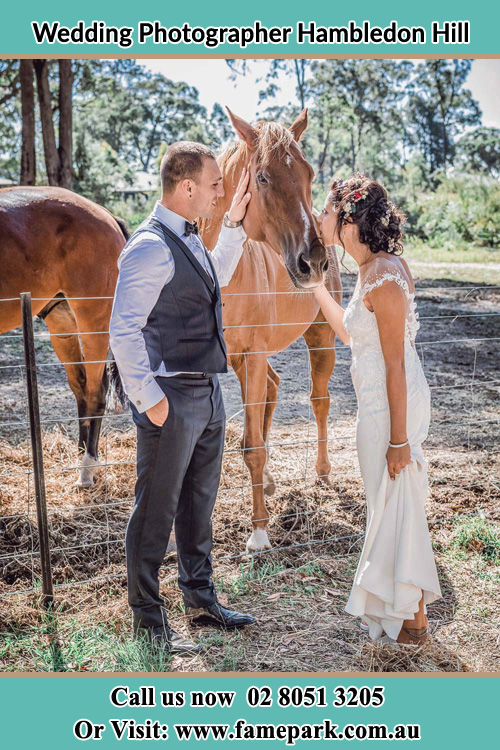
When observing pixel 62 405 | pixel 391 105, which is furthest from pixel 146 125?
pixel 62 405

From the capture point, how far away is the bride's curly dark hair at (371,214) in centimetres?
299

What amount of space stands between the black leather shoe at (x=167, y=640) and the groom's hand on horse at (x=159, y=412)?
103 centimetres

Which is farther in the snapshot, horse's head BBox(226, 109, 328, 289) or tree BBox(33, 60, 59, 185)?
tree BBox(33, 60, 59, 185)

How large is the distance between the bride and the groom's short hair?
0.68 metres

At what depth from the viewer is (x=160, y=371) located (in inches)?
109

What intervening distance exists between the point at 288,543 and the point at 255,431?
779 mm

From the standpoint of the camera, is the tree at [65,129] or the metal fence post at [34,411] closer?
the metal fence post at [34,411]

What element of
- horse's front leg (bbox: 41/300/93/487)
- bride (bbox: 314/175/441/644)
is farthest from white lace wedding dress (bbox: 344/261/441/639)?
horse's front leg (bbox: 41/300/93/487)

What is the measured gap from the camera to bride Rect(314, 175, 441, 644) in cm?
297

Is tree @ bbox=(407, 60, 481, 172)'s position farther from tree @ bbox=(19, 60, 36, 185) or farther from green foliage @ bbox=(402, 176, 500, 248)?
tree @ bbox=(19, 60, 36, 185)

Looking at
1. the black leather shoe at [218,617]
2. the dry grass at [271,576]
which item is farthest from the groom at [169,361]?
the dry grass at [271,576]

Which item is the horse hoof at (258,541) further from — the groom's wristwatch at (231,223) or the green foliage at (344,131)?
the green foliage at (344,131)

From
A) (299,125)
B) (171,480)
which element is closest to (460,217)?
(299,125)

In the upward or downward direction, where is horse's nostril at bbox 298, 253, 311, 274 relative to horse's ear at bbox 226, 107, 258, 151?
downward
